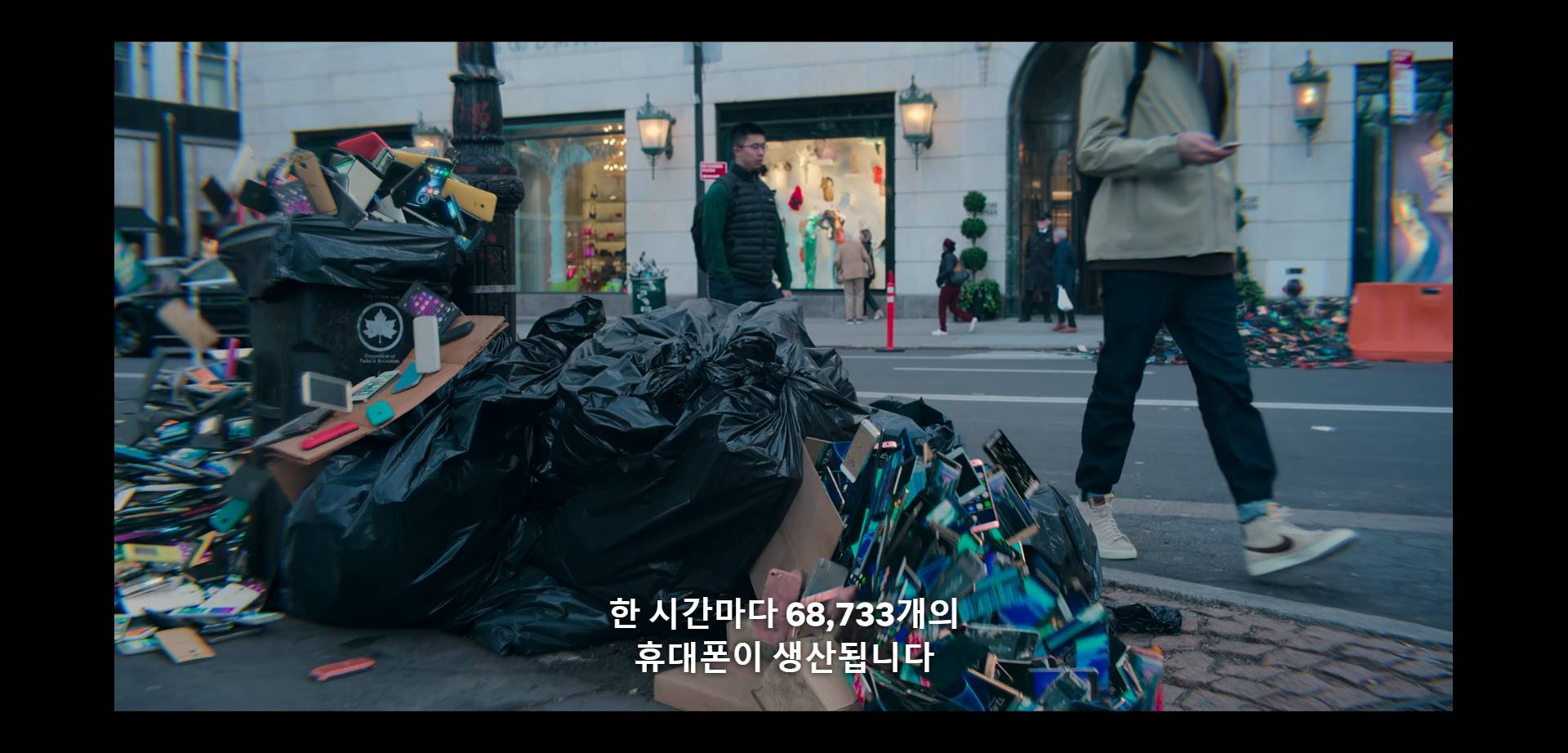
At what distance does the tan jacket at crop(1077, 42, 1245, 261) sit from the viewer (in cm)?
337

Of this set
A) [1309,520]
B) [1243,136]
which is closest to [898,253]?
[1243,136]

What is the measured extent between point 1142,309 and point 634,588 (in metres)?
1.76

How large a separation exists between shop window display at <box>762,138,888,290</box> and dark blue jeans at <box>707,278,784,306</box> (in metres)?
13.1

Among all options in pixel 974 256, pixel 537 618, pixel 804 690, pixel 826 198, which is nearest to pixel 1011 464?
pixel 804 690

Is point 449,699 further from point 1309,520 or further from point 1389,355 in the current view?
point 1389,355

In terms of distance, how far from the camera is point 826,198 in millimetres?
19531

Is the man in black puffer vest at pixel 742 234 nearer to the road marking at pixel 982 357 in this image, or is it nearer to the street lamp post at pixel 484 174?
the street lamp post at pixel 484 174

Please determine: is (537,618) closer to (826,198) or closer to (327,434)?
(327,434)

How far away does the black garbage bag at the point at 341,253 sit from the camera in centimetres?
343

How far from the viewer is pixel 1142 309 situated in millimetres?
3465

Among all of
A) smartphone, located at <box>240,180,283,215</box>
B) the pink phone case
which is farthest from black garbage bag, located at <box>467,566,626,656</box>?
smartphone, located at <box>240,180,283,215</box>

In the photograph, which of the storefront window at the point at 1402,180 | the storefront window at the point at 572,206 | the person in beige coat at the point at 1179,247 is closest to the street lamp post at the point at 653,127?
the storefront window at the point at 572,206

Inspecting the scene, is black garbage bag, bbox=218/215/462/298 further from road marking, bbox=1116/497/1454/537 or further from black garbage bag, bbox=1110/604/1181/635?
road marking, bbox=1116/497/1454/537

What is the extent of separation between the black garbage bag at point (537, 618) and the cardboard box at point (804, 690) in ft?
2.26
